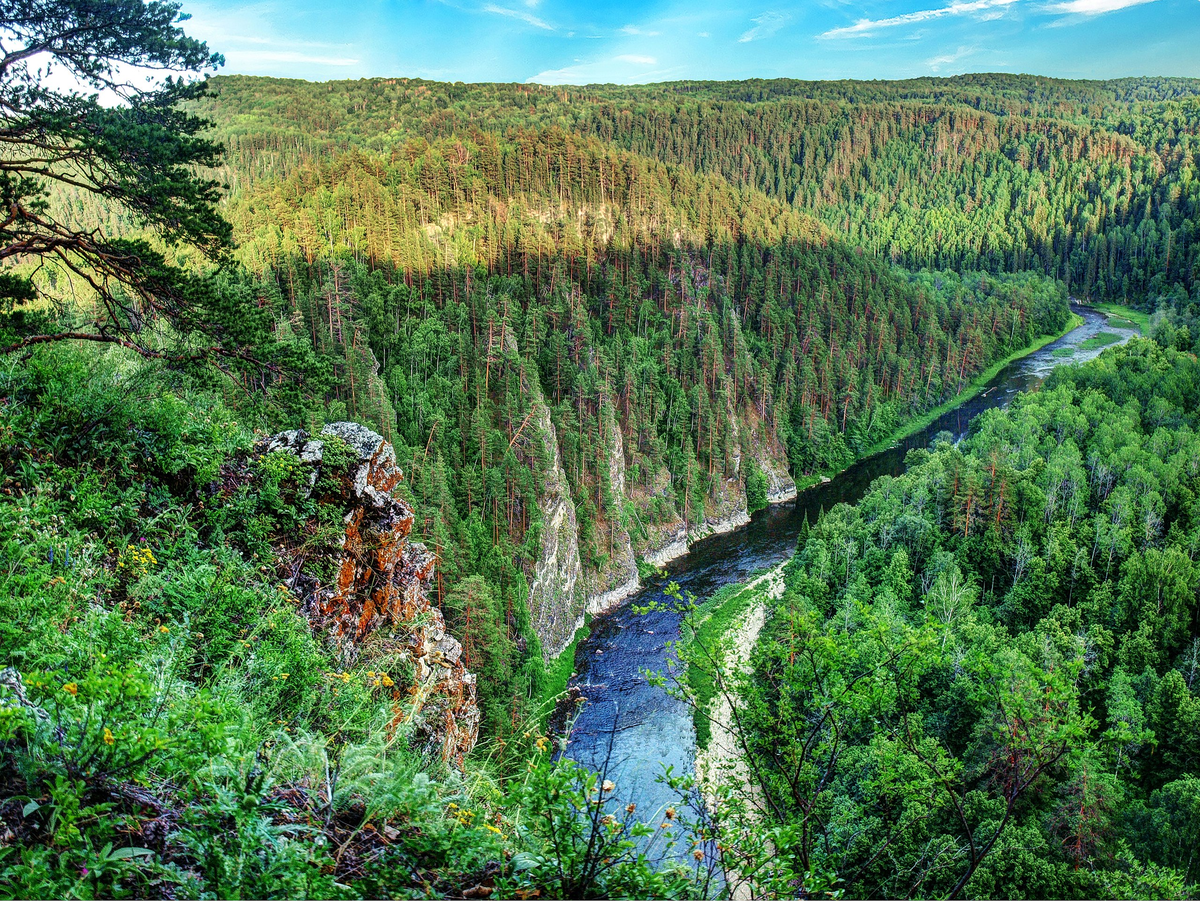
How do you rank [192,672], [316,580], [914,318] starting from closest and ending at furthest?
[192,672] < [316,580] < [914,318]

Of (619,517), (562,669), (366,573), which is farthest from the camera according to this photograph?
(619,517)

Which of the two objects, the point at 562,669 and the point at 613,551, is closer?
the point at 562,669

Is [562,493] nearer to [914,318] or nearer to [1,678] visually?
[1,678]

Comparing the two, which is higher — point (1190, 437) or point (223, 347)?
point (223, 347)

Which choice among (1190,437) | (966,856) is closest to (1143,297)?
(1190,437)

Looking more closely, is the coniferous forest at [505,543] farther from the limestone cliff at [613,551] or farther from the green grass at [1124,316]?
the green grass at [1124,316]

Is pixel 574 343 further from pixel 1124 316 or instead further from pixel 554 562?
pixel 1124 316

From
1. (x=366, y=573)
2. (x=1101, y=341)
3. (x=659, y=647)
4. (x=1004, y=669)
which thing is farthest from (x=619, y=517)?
(x=1101, y=341)
